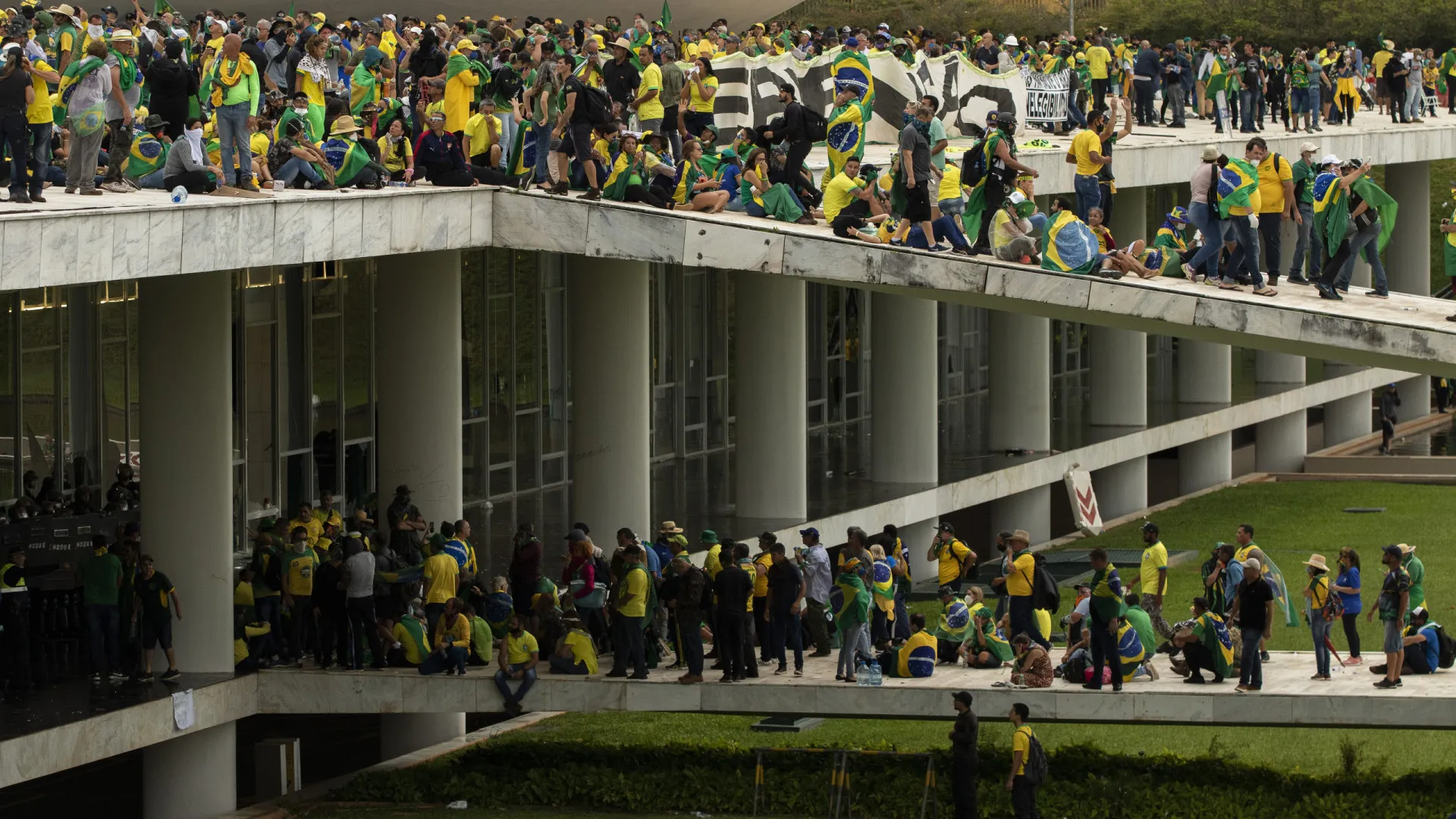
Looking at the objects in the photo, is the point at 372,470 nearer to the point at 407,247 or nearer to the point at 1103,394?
the point at 407,247

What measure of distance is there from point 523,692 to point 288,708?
2.32 meters

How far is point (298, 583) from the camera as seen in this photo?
20609 millimetres

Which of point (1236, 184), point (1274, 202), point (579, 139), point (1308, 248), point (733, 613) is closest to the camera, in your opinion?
point (733, 613)

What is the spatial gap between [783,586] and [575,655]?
79.2 inches

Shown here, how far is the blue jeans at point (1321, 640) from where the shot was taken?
1917 cm

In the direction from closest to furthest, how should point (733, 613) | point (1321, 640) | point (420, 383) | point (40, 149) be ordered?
point (40, 149) → point (1321, 640) → point (733, 613) → point (420, 383)

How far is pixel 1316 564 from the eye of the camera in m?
19.2

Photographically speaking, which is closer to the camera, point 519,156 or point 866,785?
point 866,785

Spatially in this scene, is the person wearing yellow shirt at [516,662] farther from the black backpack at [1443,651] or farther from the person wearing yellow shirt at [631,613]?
the black backpack at [1443,651]

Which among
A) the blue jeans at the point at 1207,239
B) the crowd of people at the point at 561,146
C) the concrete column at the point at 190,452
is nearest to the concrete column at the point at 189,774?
the concrete column at the point at 190,452

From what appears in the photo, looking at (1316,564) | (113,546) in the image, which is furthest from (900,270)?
(113,546)

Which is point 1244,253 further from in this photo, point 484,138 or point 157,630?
point 157,630

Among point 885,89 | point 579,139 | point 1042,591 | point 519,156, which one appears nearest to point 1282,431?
point 885,89

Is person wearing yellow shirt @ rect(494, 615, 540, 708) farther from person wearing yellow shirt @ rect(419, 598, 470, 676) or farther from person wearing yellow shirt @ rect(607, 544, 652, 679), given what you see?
person wearing yellow shirt @ rect(607, 544, 652, 679)
